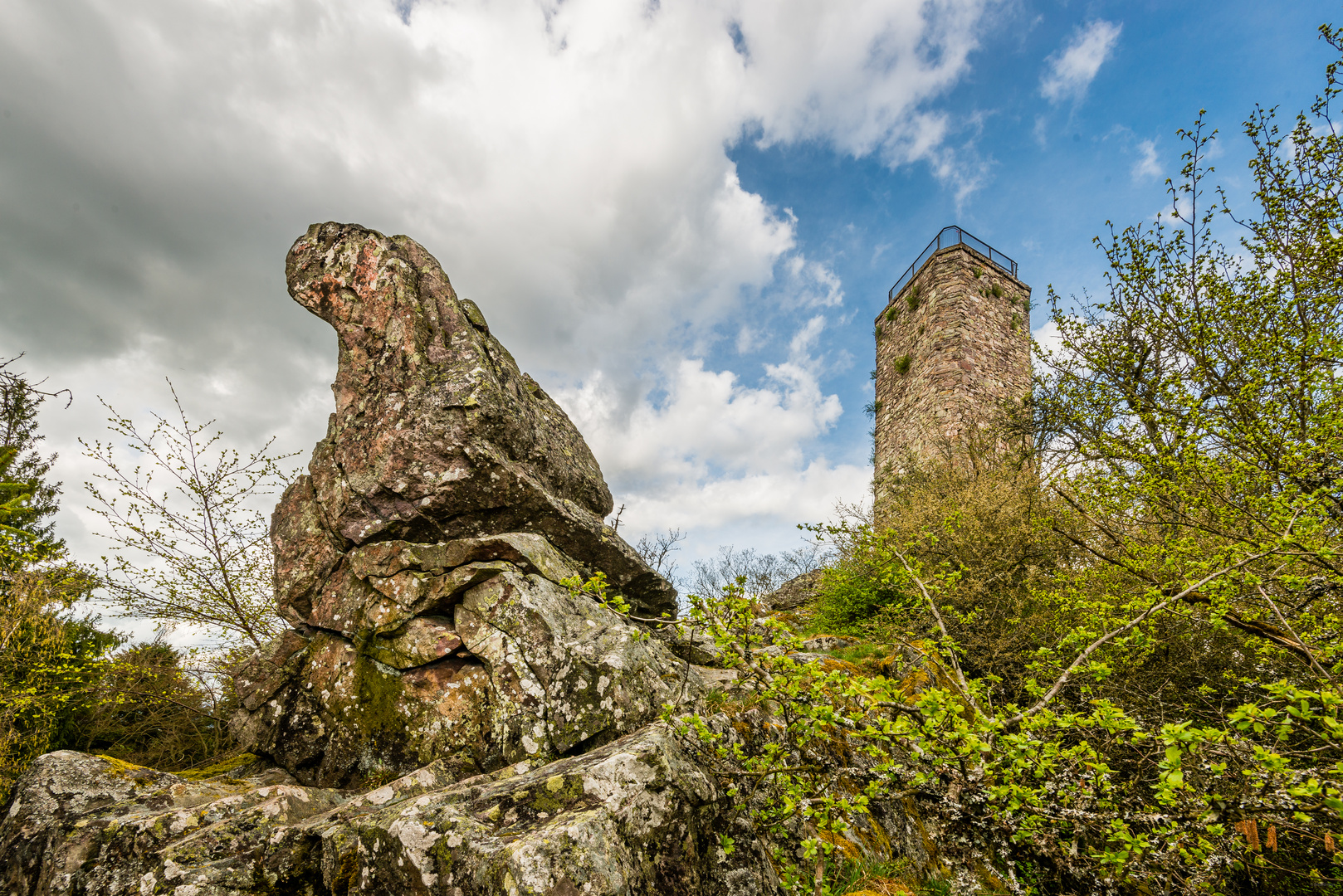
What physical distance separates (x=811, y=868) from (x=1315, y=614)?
17.7 ft

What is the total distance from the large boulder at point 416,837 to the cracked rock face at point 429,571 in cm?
79

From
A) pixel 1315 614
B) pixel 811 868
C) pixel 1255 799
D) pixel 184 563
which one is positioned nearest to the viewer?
pixel 1255 799

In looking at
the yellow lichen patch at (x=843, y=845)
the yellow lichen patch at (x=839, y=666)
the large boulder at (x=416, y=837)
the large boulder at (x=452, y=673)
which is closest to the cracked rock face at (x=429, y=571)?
the large boulder at (x=452, y=673)

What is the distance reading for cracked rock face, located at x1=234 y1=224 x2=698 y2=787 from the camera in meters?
4.88

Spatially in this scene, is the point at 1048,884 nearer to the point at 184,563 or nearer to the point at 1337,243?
the point at 1337,243

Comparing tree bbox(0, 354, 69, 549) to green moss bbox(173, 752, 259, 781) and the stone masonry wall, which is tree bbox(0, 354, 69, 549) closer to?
green moss bbox(173, 752, 259, 781)

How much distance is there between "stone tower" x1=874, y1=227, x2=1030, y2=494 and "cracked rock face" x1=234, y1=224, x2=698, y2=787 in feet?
41.0

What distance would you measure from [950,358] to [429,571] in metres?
16.9

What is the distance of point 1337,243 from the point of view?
5430mm

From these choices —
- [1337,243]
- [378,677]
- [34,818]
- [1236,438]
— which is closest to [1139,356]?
[1337,243]

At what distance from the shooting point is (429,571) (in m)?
5.79

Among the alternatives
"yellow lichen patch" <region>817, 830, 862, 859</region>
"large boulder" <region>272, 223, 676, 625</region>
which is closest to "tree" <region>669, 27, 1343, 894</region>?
"yellow lichen patch" <region>817, 830, 862, 859</region>

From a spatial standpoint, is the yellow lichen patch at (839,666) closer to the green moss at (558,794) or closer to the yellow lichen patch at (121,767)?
the green moss at (558,794)

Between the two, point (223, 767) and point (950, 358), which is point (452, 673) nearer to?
point (223, 767)
